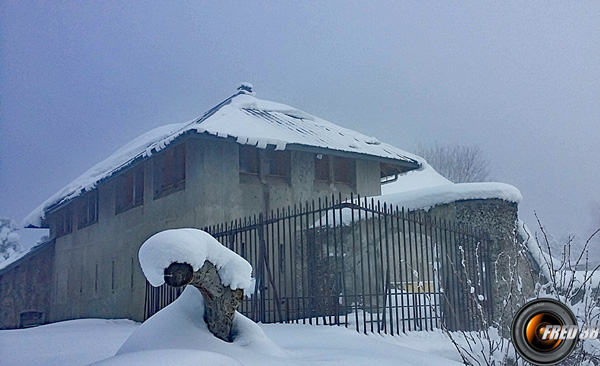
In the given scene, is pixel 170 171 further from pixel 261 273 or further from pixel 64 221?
pixel 64 221

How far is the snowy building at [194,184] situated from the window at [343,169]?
23 millimetres

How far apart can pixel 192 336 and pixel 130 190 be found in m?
10.7

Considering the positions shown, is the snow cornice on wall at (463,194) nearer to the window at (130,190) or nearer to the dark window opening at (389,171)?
the dark window opening at (389,171)

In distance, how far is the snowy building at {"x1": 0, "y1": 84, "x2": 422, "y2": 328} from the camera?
1048cm

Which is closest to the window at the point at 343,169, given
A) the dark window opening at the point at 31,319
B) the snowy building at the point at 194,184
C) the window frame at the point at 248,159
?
the snowy building at the point at 194,184

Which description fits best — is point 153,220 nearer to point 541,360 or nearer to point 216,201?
point 216,201

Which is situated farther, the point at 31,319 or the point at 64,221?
the point at 31,319

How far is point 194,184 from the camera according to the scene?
414 inches

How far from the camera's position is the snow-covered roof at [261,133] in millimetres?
10195

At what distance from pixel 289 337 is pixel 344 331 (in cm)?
65

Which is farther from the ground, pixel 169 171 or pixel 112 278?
pixel 169 171

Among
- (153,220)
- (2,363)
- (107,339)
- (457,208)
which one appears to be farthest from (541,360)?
(153,220)

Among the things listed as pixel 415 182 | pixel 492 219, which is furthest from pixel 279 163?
pixel 415 182

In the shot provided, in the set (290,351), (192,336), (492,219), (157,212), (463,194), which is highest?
(157,212)
